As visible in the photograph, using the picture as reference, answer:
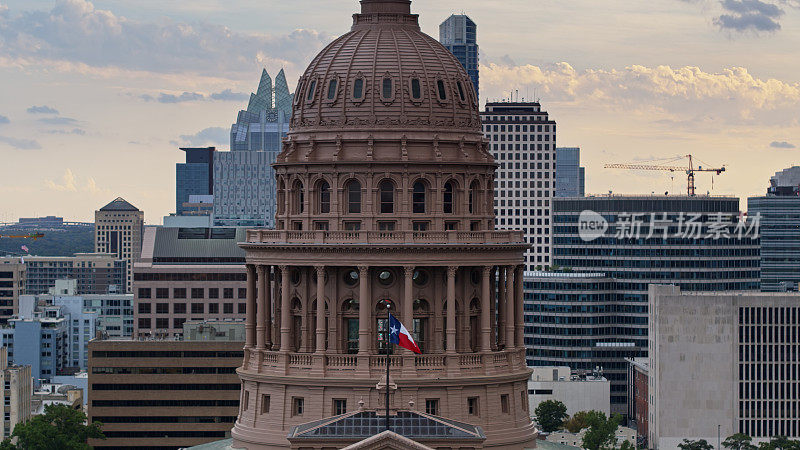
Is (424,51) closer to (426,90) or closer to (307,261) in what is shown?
(426,90)

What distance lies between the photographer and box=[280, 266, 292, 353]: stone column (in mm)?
152125

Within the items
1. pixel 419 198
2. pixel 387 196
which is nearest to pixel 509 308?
pixel 419 198

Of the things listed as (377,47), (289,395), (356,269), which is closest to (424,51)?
(377,47)

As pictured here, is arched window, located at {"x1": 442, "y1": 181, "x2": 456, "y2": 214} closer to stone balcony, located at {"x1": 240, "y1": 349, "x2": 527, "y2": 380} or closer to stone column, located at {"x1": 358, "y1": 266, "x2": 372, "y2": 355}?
stone column, located at {"x1": 358, "y1": 266, "x2": 372, "y2": 355}

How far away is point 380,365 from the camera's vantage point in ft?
490

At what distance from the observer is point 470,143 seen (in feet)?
501

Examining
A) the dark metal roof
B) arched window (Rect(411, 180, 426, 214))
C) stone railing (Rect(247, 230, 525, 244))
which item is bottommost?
the dark metal roof

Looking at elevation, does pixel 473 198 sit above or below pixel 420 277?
above

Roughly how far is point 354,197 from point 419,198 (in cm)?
447

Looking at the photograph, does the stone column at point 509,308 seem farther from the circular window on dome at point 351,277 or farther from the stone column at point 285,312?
the stone column at point 285,312

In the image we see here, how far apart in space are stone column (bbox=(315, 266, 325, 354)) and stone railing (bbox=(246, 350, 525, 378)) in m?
0.87

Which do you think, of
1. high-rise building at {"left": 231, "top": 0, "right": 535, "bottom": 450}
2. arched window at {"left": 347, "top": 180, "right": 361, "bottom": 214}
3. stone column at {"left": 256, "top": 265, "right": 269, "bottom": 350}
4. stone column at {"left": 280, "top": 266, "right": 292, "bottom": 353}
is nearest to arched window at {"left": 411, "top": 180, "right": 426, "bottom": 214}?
high-rise building at {"left": 231, "top": 0, "right": 535, "bottom": 450}

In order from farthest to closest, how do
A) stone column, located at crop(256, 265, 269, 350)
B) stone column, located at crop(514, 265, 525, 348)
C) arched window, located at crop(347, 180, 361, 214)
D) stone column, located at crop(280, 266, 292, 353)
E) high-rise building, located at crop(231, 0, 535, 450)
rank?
1. stone column, located at crop(514, 265, 525, 348)
2. stone column, located at crop(256, 265, 269, 350)
3. stone column, located at crop(280, 266, 292, 353)
4. arched window, located at crop(347, 180, 361, 214)
5. high-rise building, located at crop(231, 0, 535, 450)

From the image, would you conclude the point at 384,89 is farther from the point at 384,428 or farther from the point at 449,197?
the point at 384,428
